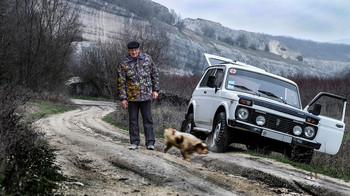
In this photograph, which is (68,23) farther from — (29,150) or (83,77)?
(29,150)

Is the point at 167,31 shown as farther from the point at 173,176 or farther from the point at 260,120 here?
the point at 173,176

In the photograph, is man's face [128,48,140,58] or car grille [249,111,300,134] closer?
man's face [128,48,140,58]

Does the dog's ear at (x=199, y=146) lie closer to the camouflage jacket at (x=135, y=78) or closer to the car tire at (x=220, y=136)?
the camouflage jacket at (x=135, y=78)

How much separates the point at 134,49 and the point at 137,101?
3.27 feet

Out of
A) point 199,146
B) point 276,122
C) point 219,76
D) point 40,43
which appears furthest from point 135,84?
point 40,43

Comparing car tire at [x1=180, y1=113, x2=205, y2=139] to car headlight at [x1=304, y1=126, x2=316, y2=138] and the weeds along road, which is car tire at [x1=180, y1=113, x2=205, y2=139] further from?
car headlight at [x1=304, y1=126, x2=316, y2=138]

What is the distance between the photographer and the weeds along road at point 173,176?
4977 mm

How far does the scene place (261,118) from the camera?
339 inches

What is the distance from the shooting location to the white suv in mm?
8609

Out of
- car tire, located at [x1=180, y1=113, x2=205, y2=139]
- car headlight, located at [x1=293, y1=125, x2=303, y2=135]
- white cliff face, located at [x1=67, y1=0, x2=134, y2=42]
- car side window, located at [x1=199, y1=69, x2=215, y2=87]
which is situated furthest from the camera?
white cliff face, located at [x1=67, y1=0, x2=134, y2=42]

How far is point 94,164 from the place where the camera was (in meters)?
6.37

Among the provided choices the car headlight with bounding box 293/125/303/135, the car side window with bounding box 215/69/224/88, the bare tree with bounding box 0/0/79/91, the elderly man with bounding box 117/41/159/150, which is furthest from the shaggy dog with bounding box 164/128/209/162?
the bare tree with bounding box 0/0/79/91

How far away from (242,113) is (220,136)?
2.14 ft

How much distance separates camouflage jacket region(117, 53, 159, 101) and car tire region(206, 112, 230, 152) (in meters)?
1.62
